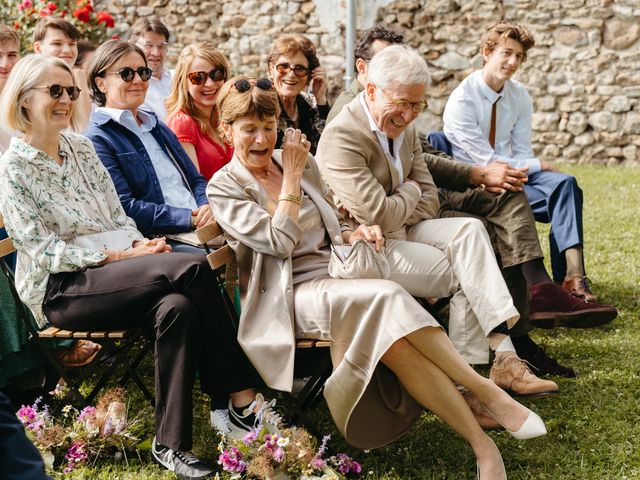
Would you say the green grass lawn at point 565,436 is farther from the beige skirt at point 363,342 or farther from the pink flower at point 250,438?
the pink flower at point 250,438

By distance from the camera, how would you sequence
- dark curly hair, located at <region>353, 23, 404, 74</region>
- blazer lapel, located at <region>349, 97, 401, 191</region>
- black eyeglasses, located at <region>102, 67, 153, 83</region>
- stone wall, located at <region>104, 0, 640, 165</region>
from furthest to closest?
stone wall, located at <region>104, 0, 640, 165</region>
dark curly hair, located at <region>353, 23, 404, 74</region>
black eyeglasses, located at <region>102, 67, 153, 83</region>
blazer lapel, located at <region>349, 97, 401, 191</region>

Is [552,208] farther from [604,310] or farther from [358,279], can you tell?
[358,279]

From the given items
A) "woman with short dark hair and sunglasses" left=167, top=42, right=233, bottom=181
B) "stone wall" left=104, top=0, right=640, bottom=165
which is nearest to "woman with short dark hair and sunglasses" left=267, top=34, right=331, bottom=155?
"woman with short dark hair and sunglasses" left=167, top=42, right=233, bottom=181

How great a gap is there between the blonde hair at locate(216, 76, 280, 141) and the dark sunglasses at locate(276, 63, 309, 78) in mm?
1394

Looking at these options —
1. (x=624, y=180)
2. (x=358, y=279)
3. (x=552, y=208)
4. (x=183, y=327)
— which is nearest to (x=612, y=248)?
(x=552, y=208)

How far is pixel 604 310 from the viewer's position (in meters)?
4.93

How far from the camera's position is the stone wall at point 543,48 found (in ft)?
35.3

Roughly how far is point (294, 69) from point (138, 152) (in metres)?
1.22

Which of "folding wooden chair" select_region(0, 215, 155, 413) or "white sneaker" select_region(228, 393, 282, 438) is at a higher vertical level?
"folding wooden chair" select_region(0, 215, 155, 413)

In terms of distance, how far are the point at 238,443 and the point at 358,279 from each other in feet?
2.53

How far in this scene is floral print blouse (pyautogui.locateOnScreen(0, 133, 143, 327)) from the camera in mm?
3365

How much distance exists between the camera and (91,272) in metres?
3.39

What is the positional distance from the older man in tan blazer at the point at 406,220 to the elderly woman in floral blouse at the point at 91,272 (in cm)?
86

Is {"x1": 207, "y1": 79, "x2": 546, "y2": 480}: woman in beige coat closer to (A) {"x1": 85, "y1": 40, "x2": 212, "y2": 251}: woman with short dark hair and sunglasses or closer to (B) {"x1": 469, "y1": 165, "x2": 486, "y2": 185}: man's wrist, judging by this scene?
(A) {"x1": 85, "y1": 40, "x2": 212, "y2": 251}: woman with short dark hair and sunglasses
